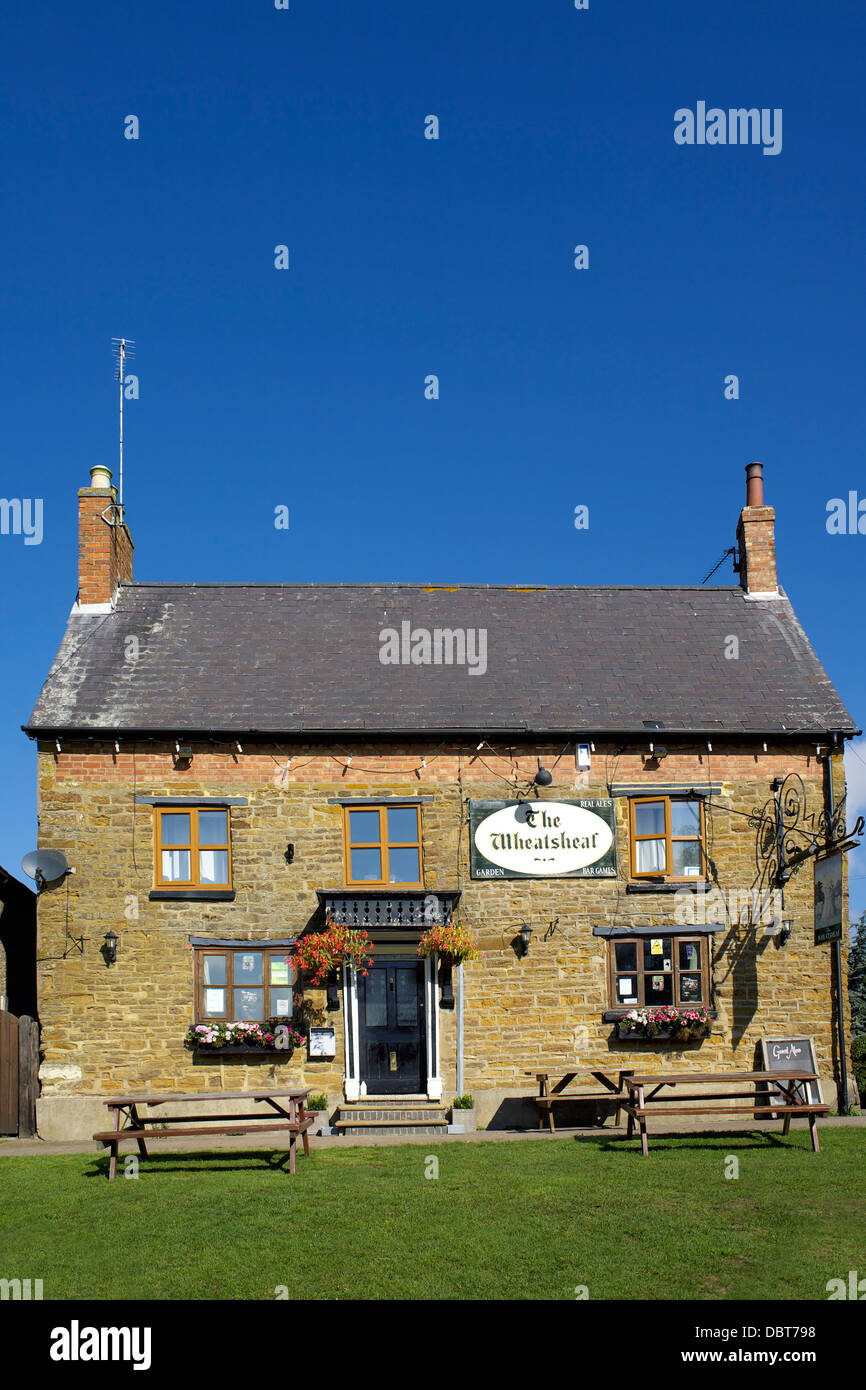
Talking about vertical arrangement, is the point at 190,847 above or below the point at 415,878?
above

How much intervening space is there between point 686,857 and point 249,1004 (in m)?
6.71

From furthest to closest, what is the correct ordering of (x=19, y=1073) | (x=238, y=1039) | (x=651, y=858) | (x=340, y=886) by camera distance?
(x=651, y=858), (x=340, y=886), (x=238, y=1039), (x=19, y=1073)

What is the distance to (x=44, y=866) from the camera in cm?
1606

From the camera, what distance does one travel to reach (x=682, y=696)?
17828 mm

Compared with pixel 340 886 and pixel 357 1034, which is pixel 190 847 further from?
pixel 357 1034

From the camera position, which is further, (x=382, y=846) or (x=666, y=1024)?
(x=382, y=846)

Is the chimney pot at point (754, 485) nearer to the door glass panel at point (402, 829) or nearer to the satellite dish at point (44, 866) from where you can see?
the door glass panel at point (402, 829)

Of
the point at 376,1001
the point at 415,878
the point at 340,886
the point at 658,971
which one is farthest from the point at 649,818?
the point at 376,1001

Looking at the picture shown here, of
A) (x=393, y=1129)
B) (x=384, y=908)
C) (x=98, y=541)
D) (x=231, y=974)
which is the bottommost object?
(x=393, y=1129)

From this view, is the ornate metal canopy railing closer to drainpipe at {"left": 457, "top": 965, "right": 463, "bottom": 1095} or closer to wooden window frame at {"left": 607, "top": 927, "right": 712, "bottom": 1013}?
drainpipe at {"left": 457, "top": 965, "right": 463, "bottom": 1095}

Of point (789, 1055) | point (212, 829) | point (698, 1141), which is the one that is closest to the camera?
point (698, 1141)

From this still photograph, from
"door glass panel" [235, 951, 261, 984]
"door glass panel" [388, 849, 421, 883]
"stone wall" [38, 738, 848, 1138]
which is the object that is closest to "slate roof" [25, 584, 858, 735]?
"stone wall" [38, 738, 848, 1138]

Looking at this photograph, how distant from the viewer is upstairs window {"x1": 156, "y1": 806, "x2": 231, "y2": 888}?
1647 centimetres

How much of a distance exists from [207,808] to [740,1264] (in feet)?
33.8
